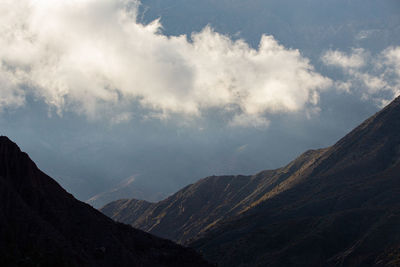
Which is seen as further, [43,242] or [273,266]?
[273,266]

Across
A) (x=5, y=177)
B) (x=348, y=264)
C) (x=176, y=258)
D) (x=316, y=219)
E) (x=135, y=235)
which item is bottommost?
(x=348, y=264)

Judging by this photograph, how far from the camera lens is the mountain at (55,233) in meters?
77.8

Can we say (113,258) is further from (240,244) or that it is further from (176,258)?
(240,244)

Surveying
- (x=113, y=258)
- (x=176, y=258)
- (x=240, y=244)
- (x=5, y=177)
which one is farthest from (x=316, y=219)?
(x=5, y=177)

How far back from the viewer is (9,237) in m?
77.3

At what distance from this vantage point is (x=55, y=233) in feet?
278

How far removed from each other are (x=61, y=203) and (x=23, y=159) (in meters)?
12.8

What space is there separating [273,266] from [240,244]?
27.1m

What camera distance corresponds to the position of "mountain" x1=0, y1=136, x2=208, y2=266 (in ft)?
255

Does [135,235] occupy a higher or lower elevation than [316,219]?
higher

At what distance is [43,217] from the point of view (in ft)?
299

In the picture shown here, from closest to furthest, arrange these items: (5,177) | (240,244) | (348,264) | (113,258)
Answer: (113,258), (5,177), (348,264), (240,244)

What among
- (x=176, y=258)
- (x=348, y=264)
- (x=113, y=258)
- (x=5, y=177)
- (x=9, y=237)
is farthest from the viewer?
(x=348, y=264)

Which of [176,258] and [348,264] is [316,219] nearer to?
[348,264]
